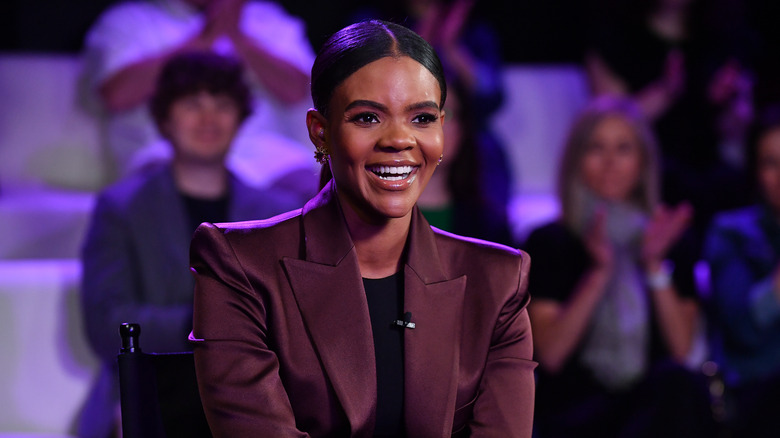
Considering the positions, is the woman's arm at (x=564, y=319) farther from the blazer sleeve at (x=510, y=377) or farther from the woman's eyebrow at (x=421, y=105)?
the woman's eyebrow at (x=421, y=105)

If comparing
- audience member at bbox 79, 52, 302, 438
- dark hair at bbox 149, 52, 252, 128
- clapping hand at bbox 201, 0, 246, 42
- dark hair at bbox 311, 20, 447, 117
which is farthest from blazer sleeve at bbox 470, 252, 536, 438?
clapping hand at bbox 201, 0, 246, 42

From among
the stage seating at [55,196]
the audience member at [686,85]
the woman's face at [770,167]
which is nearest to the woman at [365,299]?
the stage seating at [55,196]

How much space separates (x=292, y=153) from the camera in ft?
9.60

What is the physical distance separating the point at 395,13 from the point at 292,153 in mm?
624

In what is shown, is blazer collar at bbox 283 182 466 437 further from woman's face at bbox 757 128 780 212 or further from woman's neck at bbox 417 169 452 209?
woman's face at bbox 757 128 780 212

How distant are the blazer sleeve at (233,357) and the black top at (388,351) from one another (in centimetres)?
13

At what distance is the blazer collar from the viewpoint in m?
1.14

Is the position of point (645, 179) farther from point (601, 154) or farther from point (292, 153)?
point (292, 153)

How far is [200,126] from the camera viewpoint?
259 centimetres

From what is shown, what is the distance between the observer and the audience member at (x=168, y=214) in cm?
239

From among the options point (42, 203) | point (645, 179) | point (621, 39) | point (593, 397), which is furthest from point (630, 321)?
point (42, 203)

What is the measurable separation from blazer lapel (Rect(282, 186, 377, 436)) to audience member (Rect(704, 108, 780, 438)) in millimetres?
1973

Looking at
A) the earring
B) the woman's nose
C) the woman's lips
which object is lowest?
the woman's lips

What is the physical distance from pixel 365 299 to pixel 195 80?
1582mm
